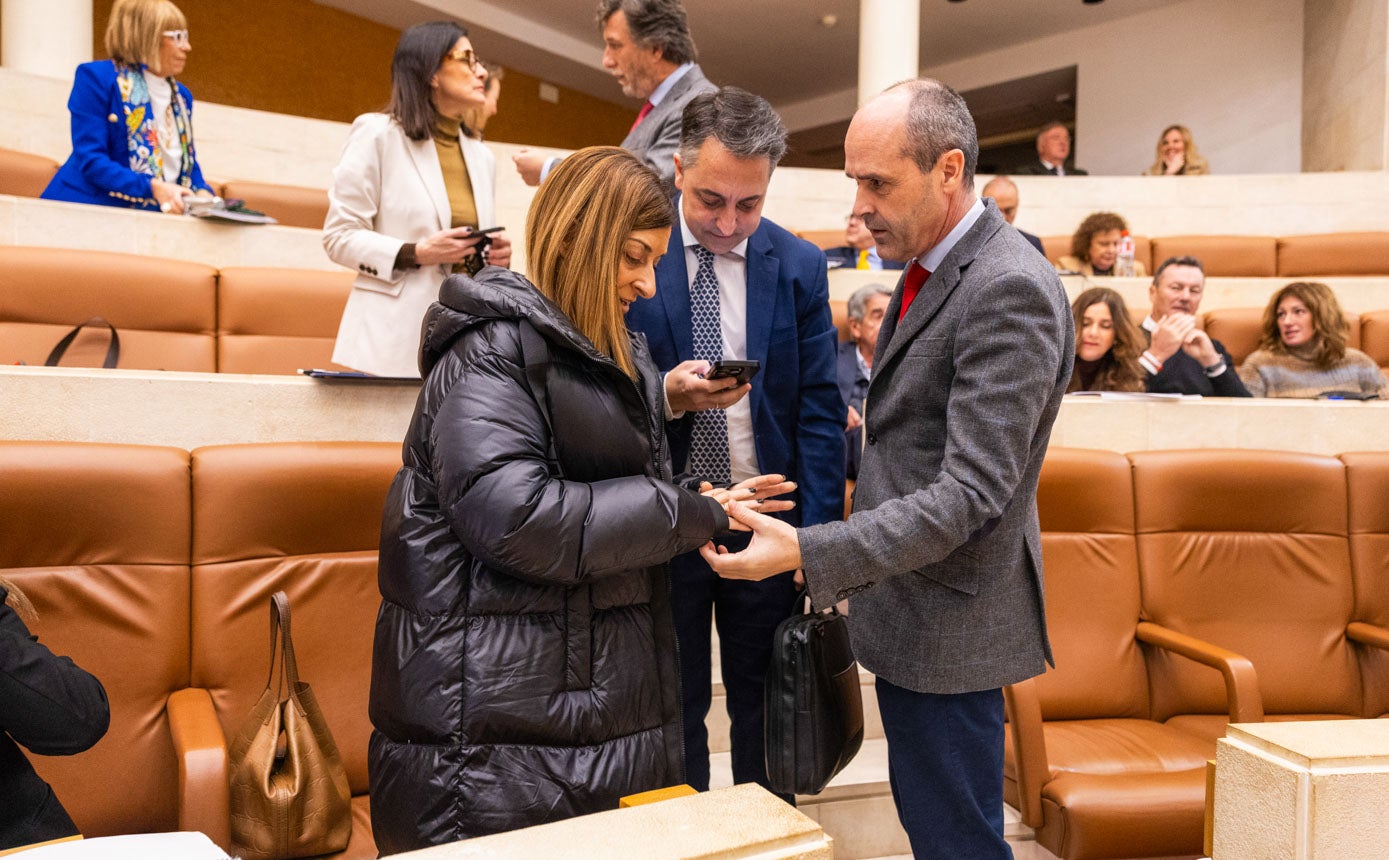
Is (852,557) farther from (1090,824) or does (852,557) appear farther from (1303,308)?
(1303,308)

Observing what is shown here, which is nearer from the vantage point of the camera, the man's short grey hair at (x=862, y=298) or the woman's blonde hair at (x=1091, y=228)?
the man's short grey hair at (x=862, y=298)

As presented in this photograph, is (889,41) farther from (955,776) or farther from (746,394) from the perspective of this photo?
(955,776)

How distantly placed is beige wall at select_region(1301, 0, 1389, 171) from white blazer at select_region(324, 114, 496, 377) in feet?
23.9

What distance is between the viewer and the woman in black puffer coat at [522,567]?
1122 mm

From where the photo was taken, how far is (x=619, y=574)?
1229mm

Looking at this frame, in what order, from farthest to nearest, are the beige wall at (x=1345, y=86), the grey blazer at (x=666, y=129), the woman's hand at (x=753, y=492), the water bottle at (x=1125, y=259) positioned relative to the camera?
the beige wall at (x=1345, y=86), the water bottle at (x=1125, y=259), the grey blazer at (x=666, y=129), the woman's hand at (x=753, y=492)

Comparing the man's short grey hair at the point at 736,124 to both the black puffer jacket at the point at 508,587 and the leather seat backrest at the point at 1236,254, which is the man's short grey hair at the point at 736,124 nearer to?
the black puffer jacket at the point at 508,587

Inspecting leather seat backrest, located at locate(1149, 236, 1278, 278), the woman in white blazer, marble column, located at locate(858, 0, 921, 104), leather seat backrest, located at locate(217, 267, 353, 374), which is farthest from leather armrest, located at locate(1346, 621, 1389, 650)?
marble column, located at locate(858, 0, 921, 104)

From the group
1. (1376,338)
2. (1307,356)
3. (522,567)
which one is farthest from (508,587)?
(1376,338)

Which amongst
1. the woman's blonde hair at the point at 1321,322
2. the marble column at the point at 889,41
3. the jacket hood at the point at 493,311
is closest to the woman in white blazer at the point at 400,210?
the jacket hood at the point at 493,311

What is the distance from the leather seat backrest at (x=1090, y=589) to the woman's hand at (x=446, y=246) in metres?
1.44

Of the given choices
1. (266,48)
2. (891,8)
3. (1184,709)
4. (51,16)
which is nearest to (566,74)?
(266,48)

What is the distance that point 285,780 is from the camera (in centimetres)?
150

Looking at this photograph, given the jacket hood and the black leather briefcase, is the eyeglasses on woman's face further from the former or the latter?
the black leather briefcase
